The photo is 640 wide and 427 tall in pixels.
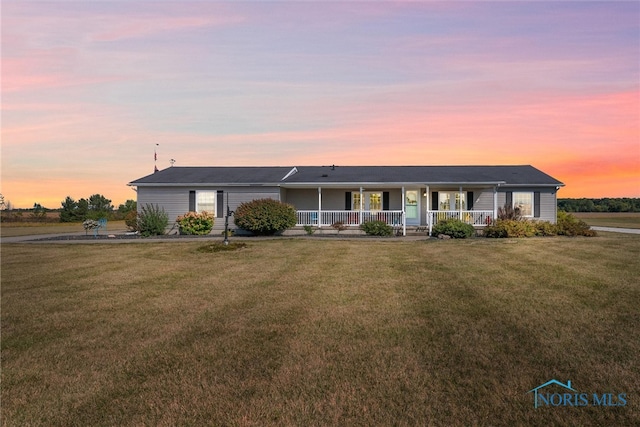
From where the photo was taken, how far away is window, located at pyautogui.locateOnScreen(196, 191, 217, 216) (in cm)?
2370

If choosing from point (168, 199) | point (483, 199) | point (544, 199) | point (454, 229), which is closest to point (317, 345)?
point (454, 229)

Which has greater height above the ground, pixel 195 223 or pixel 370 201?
pixel 370 201

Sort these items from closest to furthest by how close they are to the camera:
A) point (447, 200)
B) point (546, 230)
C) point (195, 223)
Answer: point (546, 230)
point (195, 223)
point (447, 200)

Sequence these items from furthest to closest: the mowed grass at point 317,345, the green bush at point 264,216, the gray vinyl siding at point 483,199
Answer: the gray vinyl siding at point 483,199, the green bush at point 264,216, the mowed grass at point 317,345

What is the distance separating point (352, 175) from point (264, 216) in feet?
24.1

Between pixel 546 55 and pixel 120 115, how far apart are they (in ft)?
63.6

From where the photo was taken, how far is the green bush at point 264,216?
21125 mm

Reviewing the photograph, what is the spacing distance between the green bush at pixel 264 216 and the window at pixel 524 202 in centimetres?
1411

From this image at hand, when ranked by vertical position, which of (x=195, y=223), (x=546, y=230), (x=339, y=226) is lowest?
(x=546, y=230)

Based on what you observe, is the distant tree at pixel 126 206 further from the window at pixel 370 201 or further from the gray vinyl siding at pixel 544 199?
the gray vinyl siding at pixel 544 199

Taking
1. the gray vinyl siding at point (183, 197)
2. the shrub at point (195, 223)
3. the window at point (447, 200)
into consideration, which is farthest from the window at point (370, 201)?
the shrub at point (195, 223)

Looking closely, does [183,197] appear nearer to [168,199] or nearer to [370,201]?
[168,199]

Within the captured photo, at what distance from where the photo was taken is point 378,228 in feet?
69.5

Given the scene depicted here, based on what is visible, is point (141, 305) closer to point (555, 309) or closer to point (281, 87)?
point (555, 309)
